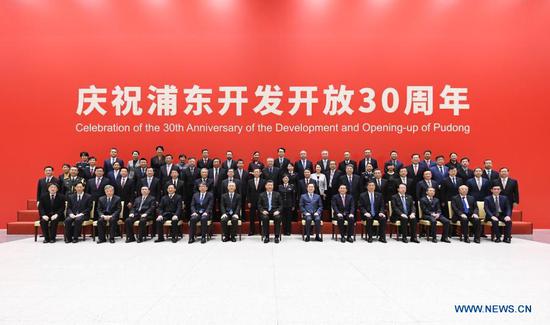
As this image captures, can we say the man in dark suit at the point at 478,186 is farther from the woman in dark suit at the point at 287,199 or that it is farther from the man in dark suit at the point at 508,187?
the woman in dark suit at the point at 287,199

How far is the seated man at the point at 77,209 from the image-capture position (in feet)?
20.8

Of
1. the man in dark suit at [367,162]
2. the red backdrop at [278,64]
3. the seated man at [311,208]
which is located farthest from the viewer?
the red backdrop at [278,64]

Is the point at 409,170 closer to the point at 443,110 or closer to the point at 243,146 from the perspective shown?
the point at 443,110

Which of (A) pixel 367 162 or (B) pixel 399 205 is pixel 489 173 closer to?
(B) pixel 399 205

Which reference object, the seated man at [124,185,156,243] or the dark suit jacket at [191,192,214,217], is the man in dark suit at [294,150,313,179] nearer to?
the dark suit jacket at [191,192,214,217]

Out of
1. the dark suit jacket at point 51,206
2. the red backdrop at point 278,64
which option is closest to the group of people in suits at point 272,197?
the dark suit jacket at point 51,206

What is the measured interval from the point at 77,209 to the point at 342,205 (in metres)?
4.89

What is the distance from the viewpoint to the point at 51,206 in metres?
6.50

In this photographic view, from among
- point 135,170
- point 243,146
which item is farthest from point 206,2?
point 135,170

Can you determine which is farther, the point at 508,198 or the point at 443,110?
the point at 443,110

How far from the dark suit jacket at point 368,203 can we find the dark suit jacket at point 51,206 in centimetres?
555
